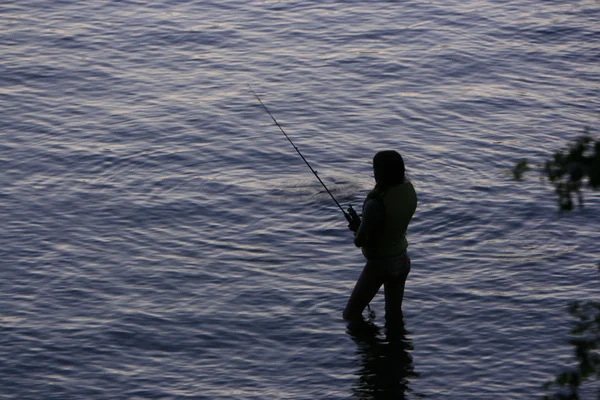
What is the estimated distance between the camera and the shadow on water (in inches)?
395

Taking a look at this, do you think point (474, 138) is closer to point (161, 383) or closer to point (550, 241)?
point (550, 241)

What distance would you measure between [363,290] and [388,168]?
145 cm

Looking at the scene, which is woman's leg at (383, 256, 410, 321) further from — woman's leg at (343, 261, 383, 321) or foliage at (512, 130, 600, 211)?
foliage at (512, 130, 600, 211)

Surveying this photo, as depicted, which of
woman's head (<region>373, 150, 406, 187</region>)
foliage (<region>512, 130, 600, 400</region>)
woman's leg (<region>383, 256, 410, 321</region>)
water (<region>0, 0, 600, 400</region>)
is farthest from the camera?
water (<region>0, 0, 600, 400</region>)

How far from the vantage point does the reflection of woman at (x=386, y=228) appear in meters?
9.91

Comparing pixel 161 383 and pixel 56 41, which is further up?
pixel 56 41

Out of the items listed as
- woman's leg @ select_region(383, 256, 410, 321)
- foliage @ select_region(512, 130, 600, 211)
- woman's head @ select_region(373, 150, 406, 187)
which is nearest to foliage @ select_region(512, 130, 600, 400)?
foliage @ select_region(512, 130, 600, 211)

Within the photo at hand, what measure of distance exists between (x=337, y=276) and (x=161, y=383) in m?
3.17

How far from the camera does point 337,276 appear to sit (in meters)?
12.7

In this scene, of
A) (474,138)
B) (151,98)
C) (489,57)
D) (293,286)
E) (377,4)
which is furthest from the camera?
(377,4)

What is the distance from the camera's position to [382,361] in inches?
418

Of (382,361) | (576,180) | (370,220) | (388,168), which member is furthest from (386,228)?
(576,180)

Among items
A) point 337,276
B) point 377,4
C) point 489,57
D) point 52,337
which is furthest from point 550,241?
point 377,4

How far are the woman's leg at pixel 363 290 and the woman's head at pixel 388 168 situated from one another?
0.94 m
